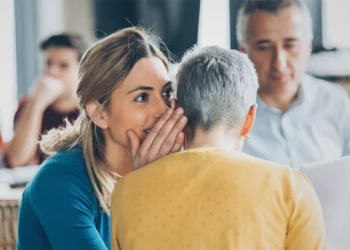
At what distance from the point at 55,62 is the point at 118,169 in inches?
65.6

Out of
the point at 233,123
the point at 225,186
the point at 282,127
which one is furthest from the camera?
the point at 282,127

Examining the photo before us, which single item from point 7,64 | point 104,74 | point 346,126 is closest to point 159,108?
point 104,74

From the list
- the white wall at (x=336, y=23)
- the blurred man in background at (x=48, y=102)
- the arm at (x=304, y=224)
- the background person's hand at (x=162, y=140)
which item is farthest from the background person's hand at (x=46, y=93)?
the arm at (x=304, y=224)

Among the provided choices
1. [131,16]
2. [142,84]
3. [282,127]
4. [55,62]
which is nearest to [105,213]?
[142,84]

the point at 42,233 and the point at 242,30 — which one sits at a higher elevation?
the point at 242,30

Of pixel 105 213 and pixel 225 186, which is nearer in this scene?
pixel 225 186


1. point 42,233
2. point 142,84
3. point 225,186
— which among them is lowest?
point 42,233

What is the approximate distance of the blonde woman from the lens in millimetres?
1365

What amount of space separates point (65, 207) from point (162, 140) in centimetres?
28

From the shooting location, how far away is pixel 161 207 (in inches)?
43.8

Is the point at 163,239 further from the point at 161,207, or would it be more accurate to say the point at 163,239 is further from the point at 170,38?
the point at 170,38

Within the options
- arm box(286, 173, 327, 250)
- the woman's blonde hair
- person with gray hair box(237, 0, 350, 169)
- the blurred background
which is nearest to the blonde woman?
the woman's blonde hair

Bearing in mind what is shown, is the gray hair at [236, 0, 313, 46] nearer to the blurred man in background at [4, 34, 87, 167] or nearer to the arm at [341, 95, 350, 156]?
the arm at [341, 95, 350, 156]

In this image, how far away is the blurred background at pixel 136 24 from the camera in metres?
2.72
